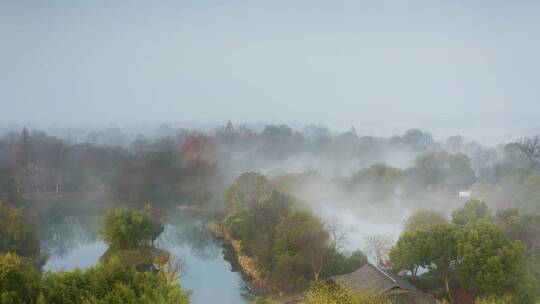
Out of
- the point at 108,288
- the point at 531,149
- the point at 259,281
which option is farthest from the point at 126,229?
the point at 531,149

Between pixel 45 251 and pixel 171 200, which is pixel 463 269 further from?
pixel 171 200

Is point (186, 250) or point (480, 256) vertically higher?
point (480, 256)

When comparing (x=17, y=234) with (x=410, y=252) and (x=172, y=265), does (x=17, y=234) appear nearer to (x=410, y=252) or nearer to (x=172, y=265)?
(x=172, y=265)

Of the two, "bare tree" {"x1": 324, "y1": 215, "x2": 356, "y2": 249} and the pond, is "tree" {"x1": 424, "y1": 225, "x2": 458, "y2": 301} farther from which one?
the pond

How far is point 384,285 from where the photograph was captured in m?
19.3

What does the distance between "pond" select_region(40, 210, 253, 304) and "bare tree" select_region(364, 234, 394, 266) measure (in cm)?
720

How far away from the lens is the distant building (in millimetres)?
19172

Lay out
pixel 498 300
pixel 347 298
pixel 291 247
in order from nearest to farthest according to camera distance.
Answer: pixel 347 298 < pixel 498 300 < pixel 291 247

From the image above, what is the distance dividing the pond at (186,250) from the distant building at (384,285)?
6.21 meters

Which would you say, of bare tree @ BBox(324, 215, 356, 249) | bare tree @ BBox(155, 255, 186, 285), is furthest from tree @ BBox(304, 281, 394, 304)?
bare tree @ BBox(155, 255, 186, 285)

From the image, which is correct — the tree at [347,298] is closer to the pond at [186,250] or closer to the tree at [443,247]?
the tree at [443,247]

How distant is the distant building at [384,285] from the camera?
1917cm

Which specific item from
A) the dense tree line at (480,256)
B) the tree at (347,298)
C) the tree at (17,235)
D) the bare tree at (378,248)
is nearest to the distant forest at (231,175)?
the tree at (17,235)

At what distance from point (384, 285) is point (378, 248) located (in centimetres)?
716
